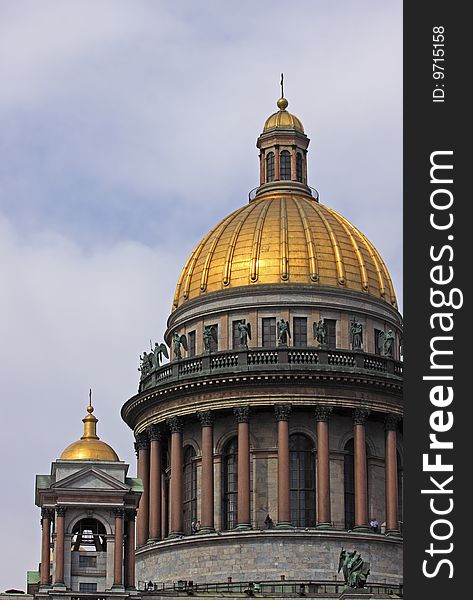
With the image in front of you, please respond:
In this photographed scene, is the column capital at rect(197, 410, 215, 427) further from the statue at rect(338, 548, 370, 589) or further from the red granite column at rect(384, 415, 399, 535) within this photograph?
the statue at rect(338, 548, 370, 589)

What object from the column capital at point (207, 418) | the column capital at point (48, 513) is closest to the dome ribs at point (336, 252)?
the column capital at point (207, 418)

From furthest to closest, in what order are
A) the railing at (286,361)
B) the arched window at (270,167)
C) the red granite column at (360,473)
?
1. the arched window at (270,167)
2. the railing at (286,361)
3. the red granite column at (360,473)

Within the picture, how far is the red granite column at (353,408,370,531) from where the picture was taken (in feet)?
330

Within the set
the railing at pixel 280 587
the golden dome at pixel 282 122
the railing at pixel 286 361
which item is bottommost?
the railing at pixel 280 587

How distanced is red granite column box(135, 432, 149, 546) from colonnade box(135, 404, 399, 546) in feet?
0.43

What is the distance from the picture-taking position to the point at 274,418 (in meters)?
102

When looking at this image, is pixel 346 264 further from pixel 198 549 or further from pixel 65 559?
pixel 65 559

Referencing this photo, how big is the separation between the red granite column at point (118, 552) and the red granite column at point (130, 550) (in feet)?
2.30

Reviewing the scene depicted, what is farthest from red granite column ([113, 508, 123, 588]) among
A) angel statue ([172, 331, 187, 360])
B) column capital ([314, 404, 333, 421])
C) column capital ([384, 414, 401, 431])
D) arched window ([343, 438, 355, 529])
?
column capital ([384, 414, 401, 431])

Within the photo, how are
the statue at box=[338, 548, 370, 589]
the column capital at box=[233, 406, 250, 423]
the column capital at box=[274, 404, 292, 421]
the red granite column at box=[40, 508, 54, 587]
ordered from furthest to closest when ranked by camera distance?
1. the column capital at box=[233, 406, 250, 423]
2. the column capital at box=[274, 404, 292, 421]
3. the statue at box=[338, 548, 370, 589]
4. the red granite column at box=[40, 508, 54, 587]

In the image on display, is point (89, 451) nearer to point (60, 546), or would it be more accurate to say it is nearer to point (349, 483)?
point (60, 546)

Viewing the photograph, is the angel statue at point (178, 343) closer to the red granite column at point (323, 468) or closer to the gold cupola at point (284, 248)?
the gold cupola at point (284, 248)

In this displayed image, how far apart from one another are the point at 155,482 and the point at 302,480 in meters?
8.32

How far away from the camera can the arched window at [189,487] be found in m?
104
